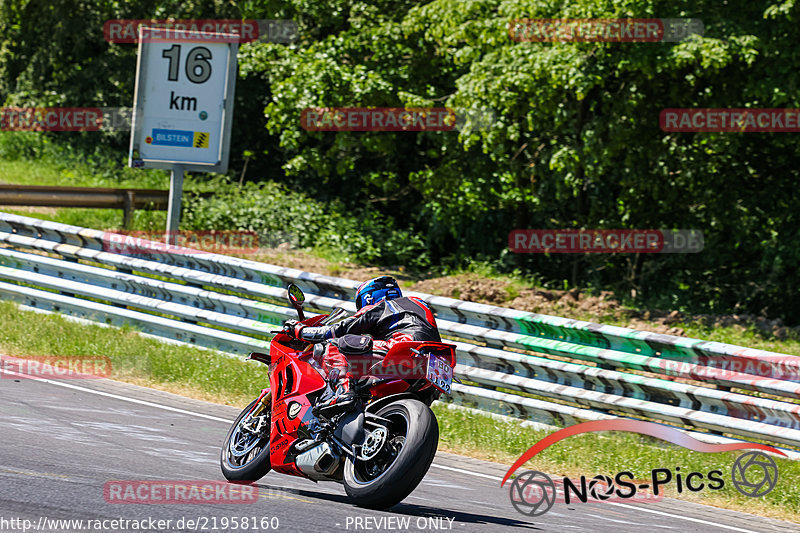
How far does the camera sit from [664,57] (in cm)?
1535

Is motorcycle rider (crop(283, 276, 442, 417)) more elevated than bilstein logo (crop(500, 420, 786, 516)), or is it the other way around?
motorcycle rider (crop(283, 276, 442, 417))

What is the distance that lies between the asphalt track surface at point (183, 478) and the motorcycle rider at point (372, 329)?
2.19ft

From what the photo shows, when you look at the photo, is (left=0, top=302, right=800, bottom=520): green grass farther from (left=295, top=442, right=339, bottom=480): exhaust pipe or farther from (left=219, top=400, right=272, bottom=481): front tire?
(left=295, top=442, right=339, bottom=480): exhaust pipe

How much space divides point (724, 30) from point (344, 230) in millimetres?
9407

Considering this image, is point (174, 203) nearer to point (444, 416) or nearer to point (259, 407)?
point (444, 416)

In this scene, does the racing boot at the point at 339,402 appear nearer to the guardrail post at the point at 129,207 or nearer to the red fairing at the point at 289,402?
the red fairing at the point at 289,402

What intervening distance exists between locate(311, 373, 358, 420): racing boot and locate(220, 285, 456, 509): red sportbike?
0.13ft

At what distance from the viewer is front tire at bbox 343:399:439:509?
17.5 ft

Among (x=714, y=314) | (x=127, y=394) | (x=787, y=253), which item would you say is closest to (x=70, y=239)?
(x=127, y=394)

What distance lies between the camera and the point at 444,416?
9641 mm

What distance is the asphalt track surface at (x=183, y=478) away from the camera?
526cm

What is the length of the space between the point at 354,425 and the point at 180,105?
8310 mm

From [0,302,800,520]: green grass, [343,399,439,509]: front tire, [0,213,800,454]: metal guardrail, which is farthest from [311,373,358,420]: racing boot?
[0,213,800,454]: metal guardrail

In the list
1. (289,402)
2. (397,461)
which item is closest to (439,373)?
(397,461)
